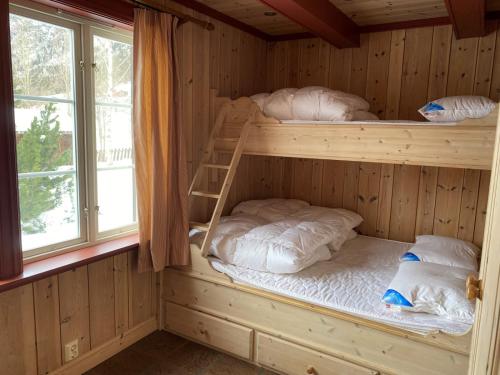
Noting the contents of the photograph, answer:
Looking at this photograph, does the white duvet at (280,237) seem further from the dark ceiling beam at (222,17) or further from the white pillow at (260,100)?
the dark ceiling beam at (222,17)

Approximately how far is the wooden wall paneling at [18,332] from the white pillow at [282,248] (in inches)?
44.9

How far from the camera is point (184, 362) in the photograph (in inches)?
92.7

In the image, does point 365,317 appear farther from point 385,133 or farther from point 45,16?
point 45,16

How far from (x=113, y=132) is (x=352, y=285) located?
1.74m

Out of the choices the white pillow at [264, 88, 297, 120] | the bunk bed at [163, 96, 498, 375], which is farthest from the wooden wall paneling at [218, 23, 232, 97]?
the white pillow at [264, 88, 297, 120]

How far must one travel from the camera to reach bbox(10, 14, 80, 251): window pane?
191 centimetres

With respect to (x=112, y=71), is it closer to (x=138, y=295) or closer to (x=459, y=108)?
(x=138, y=295)

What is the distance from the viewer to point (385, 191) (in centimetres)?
311

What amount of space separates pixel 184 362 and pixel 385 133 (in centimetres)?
185

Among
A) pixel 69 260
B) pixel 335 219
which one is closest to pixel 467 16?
pixel 335 219

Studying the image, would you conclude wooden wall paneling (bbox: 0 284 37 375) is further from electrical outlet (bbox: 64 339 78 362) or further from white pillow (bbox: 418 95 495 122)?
white pillow (bbox: 418 95 495 122)

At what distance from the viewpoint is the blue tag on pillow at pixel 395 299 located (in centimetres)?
184

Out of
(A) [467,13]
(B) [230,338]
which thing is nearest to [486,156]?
(A) [467,13]

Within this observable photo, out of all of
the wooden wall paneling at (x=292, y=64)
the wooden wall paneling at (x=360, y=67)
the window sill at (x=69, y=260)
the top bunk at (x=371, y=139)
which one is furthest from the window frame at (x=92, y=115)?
the wooden wall paneling at (x=360, y=67)
